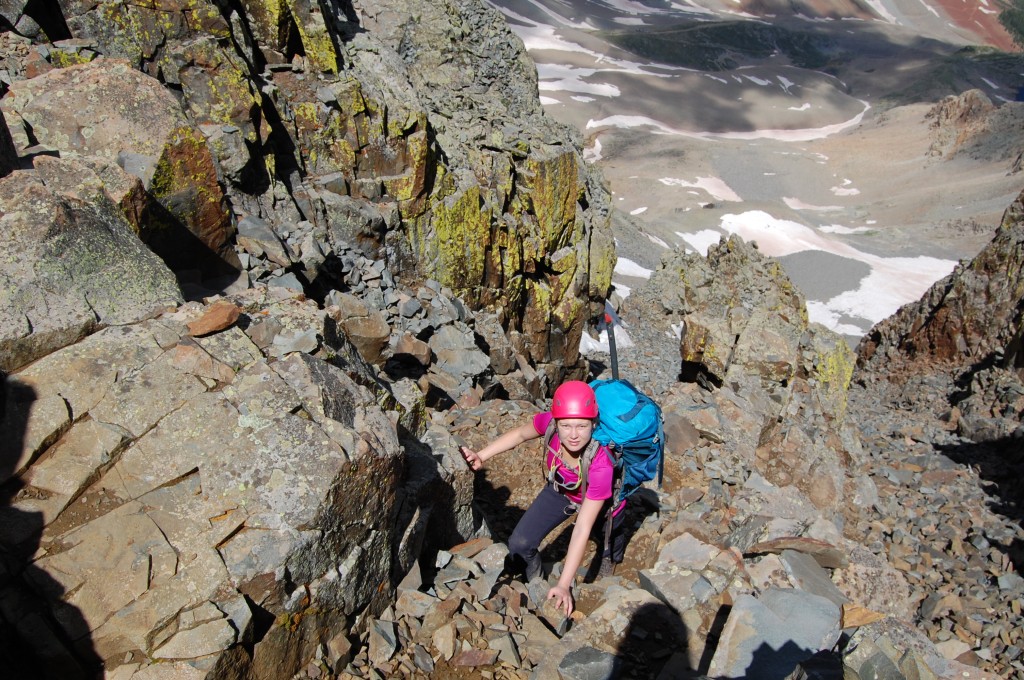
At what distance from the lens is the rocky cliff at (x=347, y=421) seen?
14.9 feet

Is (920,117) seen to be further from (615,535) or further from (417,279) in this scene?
(615,535)

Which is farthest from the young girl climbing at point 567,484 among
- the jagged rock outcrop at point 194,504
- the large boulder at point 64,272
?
the large boulder at point 64,272

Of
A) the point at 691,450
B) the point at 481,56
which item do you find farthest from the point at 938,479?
the point at 481,56

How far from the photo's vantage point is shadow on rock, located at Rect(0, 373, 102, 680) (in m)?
3.90

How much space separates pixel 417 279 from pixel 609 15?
138 meters

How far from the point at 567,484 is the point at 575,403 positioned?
945mm

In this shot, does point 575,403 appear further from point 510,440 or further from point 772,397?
point 772,397

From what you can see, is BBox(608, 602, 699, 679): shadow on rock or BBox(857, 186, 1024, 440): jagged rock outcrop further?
BBox(857, 186, 1024, 440): jagged rock outcrop

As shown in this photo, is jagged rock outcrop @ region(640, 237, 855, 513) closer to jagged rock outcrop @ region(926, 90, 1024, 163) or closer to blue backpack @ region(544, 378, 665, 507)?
blue backpack @ region(544, 378, 665, 507)

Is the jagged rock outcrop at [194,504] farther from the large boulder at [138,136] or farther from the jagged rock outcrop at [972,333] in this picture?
the jagged rock outcrop at [972,333]

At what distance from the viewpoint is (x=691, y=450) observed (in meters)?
10.7

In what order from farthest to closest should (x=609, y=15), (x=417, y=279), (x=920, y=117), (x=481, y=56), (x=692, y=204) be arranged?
(x=609, y=15), (x=920, y=117), (x=692, y=204), (x=481, y=56), (x=417, y=279)

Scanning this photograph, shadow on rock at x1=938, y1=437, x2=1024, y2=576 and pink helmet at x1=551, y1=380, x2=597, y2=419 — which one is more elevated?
pink helmet at x1=551, y1=380, x2=597, y2=419

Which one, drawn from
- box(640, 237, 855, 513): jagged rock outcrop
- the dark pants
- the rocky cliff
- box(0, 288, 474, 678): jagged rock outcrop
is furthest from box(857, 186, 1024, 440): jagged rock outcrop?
box(0, 288, 474, 678): jagged rock outcrop
